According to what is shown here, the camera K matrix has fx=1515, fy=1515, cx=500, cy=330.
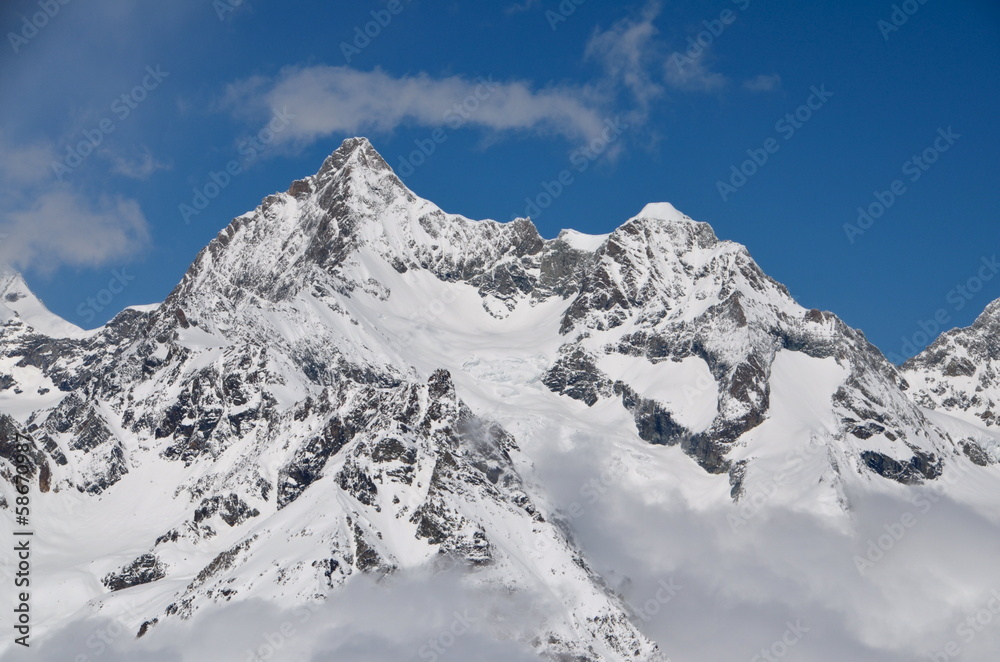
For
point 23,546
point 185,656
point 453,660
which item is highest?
point 453,660

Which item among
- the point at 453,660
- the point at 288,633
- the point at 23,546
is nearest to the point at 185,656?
the point at 288,633

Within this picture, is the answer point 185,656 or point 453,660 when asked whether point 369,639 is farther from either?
point 185,656

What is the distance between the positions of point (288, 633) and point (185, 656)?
1394 centimetres

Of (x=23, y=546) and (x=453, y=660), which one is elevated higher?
(x=453, y=660)

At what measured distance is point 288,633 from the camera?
198125 millimetres

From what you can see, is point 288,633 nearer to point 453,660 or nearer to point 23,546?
point 453,660

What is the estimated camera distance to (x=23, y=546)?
13800cm

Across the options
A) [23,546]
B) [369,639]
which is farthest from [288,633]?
[23,546]

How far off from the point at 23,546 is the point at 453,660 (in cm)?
7574

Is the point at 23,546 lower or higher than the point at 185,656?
lower

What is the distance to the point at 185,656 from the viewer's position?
199 metres

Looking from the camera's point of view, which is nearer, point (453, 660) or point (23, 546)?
point (23, 546)

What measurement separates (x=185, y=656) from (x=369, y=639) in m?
24.1

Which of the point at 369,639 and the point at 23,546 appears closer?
the point at 23,546
